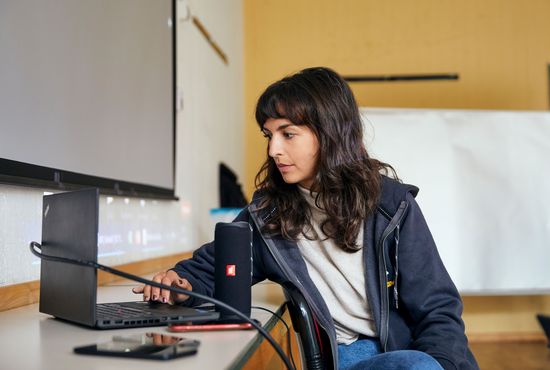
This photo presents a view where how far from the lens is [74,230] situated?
0.97 m

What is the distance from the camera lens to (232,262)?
1.05m

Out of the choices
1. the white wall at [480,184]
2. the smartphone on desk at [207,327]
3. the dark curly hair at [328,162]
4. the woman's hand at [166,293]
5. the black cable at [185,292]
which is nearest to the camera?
the black cable at [185,292]

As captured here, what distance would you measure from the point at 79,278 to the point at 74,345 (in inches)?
5.6

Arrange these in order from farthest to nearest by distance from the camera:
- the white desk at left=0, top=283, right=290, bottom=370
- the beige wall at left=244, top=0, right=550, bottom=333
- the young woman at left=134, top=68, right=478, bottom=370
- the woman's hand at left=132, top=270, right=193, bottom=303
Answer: the beige wall at left=244, top=0, right=550, bottom=333 < the young woman at left=134, top=68, right=478, bottom=370 < the woman's hand at left=132, top=270, right=193, bottom=303 < the white desk at left=0, top=283, right=290, bottom=370

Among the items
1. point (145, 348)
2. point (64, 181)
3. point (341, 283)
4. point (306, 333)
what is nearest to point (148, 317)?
point (145, 348)

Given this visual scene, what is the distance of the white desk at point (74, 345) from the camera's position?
0.73 meters

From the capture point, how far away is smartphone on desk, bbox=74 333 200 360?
0.75 metres

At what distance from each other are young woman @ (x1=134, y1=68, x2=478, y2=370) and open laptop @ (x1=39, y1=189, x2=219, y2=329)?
168 millimetres

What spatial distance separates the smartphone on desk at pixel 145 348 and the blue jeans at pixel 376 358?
0.42 metres

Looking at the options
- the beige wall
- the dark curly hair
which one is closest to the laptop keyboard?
the dark curly hair

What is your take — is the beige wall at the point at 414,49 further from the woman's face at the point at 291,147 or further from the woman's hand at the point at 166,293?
the woman's hand at the point at 166,293

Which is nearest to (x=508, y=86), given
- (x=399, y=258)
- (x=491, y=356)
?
(x=491, y=356)

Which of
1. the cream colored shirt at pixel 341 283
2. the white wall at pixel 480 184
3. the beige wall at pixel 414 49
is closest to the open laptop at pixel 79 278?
the cream colored shirt at pixel 341 283

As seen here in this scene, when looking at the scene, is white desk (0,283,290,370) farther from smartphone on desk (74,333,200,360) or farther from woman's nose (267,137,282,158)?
woman's nose (267,137,282,158)
